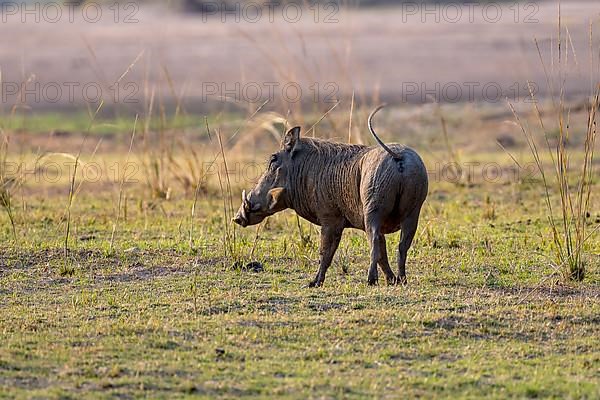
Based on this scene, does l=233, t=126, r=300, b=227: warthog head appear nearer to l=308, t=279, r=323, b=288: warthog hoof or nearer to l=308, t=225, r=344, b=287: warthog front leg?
l=308, t=225, r=344, b=287: warthog front leg

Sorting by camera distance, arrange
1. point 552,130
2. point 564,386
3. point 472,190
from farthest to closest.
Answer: point 552,130
point 472,190
point 564,386

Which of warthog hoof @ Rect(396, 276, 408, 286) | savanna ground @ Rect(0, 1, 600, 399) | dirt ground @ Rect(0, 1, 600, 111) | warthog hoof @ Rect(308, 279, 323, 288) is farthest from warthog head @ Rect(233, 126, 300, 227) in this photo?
dirt ground @ Rect(0, 1, 600, 111)

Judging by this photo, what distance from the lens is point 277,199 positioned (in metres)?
8.40

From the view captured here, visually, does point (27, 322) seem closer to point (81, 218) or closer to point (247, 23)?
point (81, 218)

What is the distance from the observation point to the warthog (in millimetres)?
7727

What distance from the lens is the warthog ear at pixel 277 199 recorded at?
330 inches

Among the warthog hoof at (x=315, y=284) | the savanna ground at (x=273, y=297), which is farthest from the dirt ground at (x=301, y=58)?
the warthog hoof at (x=315, y=284)

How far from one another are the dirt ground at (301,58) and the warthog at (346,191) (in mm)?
11994

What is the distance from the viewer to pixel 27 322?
7.07m

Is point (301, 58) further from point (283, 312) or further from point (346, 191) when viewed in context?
point (283, 312)

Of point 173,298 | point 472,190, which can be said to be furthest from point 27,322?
point 472,190

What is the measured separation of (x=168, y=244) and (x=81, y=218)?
193cm

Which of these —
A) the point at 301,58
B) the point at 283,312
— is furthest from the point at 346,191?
the point at 301,58

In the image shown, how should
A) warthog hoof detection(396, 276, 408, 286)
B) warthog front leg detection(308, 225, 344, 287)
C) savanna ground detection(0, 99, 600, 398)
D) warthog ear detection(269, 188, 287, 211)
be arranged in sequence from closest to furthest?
1. savanna ground detection(0, 99, 600, 398)
2. warthog hoof detection(396, 276, 408, 286)
3. warthog front leg detection(308, 225, 344, 287)
4. warthog ear detection(269, 188, 287, 211)
